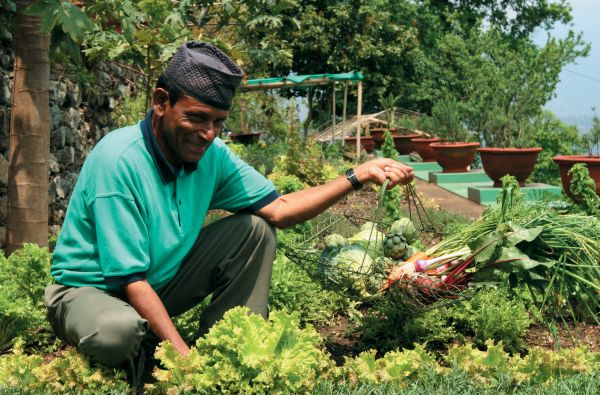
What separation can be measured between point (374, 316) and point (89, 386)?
1.72 m

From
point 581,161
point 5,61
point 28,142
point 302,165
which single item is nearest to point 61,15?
point 28,142

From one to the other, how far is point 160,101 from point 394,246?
58.9 inches

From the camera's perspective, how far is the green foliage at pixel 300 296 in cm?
422

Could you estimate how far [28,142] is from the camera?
4.65 m

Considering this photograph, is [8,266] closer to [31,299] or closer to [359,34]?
[31,299]

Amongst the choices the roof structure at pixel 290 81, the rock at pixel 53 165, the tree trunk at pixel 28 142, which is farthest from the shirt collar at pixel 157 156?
the roof structure at pixel 290 81

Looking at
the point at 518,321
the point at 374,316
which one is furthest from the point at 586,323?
the point at 374,316

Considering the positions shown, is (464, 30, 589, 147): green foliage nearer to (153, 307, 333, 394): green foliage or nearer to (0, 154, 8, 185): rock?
(0, 154, 8, 185): rock

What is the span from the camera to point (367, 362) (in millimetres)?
3096

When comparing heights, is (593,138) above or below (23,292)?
above

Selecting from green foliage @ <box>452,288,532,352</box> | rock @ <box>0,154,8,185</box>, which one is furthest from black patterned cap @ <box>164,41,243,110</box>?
rock @ <box>0,154,8,185</box>

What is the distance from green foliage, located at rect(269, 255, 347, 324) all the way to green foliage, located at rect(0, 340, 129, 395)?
4.30ft

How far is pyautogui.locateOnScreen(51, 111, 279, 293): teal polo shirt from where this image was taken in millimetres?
3000

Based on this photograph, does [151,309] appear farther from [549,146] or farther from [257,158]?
[549,146]
